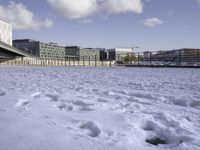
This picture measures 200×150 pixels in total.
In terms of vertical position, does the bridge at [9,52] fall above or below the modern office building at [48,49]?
below

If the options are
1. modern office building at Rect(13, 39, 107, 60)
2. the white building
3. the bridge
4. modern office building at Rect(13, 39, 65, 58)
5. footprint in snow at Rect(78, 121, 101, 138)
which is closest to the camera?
footprint in snow at Rect(78, 121, 101, 138)

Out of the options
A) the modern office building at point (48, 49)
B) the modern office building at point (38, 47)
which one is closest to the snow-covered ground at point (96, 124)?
the modern office building at point (48, 49)

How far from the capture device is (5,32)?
76.3m

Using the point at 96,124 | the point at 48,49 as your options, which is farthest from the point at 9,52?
the point at 48,49

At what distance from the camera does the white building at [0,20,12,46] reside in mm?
74375

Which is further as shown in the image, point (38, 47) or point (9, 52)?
point (38, 47)

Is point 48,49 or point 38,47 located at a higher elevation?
point 38,47

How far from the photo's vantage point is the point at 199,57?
1852cm

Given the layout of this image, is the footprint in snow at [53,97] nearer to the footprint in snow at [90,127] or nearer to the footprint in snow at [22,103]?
the footprint in snow at [22,103]

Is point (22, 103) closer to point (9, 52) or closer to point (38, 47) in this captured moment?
point (9, 52)

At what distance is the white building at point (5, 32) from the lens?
74375 millimetres

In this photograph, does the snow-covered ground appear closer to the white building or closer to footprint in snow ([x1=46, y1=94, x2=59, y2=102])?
footprint in snow ([x1=46, y1=94, x2=59, y2=102])

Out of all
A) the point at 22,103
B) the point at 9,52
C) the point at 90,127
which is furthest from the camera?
the point at 9,52

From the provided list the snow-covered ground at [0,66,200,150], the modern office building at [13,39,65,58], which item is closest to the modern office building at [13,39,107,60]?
the modern office building at [13,39,65,58]
